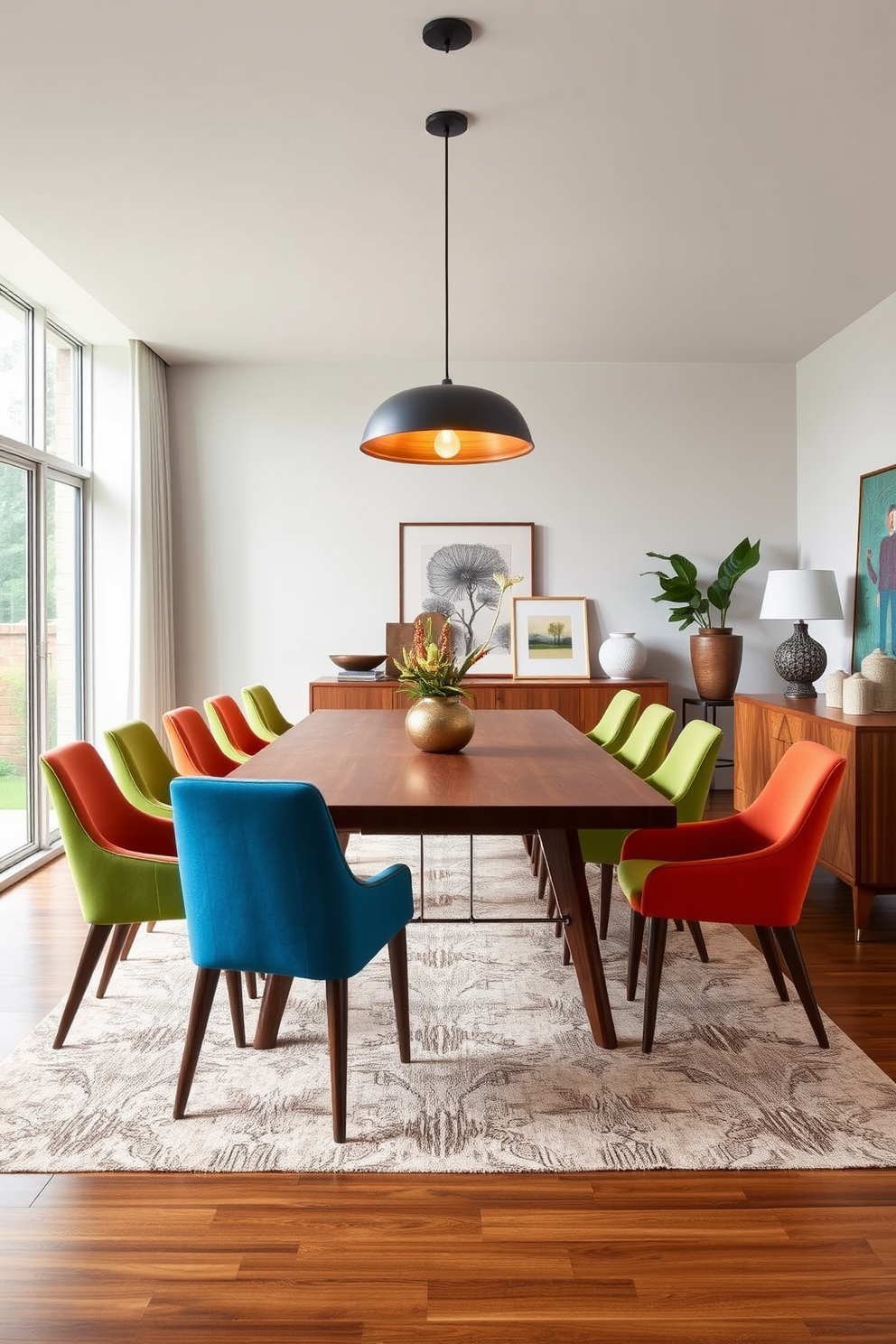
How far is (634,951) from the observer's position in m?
2.93

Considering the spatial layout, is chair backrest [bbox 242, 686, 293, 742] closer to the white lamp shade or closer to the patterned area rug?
the patterned area rug

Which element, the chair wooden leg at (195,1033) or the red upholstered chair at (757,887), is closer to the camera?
the chair wooden leg at (195,1033)

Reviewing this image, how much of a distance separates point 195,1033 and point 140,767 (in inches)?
54.3

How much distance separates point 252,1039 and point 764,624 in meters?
4.95

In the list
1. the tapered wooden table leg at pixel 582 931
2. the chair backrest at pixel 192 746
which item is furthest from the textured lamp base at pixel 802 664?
the chair backrest at pixel 192 746

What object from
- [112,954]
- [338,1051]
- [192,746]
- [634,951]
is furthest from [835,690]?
[112,954]

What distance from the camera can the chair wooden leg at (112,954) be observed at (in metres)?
2.91

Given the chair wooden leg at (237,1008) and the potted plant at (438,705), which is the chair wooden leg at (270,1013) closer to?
the chair wooden leg at (237,1008)

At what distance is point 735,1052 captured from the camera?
2668mm

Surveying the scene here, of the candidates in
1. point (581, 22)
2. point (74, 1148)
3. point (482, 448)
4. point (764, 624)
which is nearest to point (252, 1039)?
point (74, 1148)

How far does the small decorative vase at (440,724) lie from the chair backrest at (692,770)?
71cm

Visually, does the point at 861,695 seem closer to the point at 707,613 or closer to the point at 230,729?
the point at 707,613

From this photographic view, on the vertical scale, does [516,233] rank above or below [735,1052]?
above

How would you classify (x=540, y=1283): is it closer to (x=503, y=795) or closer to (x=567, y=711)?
(x=503, y=795)
